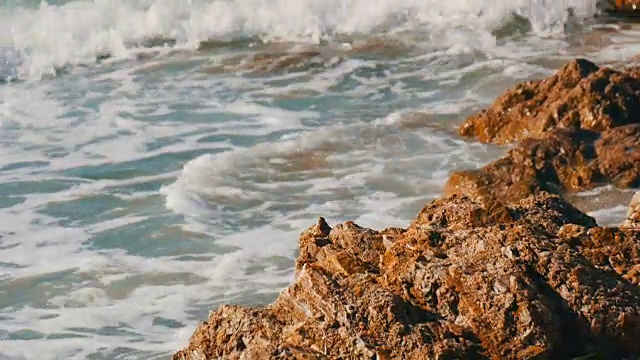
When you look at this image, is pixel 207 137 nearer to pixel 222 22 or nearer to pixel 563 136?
pixel 563 136

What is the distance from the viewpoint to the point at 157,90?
1290 centimetres

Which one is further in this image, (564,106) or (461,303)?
(564,106)

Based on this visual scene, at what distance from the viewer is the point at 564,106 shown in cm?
871

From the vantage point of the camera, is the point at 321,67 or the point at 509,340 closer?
the point at 509,340

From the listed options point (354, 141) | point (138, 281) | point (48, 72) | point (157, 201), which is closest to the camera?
point (138, 281)

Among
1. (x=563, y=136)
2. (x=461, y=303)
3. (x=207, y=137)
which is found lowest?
(x=207, y=137)

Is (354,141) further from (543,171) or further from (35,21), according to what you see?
(35,21)

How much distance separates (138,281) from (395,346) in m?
3.72

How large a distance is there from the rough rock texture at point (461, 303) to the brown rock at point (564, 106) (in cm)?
456

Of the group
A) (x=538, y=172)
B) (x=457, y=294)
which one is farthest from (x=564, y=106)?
(x=457, y=294)

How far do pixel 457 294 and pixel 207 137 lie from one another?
287 inches

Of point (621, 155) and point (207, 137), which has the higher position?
point (621, 155)

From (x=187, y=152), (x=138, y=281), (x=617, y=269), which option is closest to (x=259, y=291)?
(x=138, y=281)

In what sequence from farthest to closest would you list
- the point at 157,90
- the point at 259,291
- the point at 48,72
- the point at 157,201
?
1. the point at 48,72
2. the point at 157,90
3. the point at 157,201
4. the point at 259,291
